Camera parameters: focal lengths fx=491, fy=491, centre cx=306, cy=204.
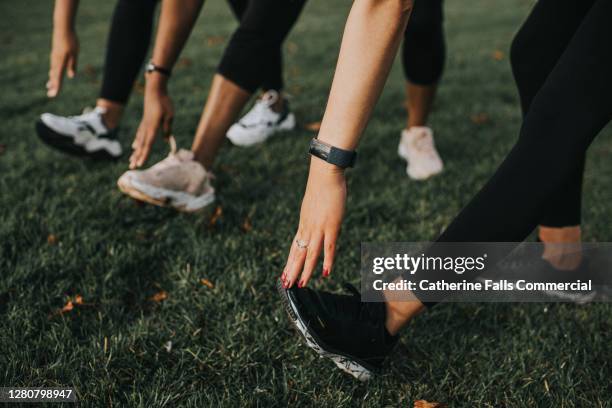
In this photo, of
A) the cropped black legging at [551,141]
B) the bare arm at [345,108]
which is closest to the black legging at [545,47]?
the cropped black legging at [551,141]

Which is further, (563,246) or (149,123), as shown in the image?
(149,123)

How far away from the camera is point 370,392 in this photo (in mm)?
1392

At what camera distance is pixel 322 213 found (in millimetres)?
1116

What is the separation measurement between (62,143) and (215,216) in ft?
3.29

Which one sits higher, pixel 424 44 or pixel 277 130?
pixel 424 44

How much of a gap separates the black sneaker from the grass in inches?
3.1

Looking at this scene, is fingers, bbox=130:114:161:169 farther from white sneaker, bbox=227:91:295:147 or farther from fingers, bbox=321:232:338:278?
fingers, bbox=321:232:338:278

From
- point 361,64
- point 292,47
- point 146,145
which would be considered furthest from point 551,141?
point 292,47

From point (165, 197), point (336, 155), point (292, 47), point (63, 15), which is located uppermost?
point (63, 15)

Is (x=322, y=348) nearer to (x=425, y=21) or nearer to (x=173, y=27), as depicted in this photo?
(x=173, y=27)

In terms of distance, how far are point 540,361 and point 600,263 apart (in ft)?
2.20

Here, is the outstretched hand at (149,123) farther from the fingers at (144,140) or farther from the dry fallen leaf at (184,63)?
the dry fallen leaf at (184,63)

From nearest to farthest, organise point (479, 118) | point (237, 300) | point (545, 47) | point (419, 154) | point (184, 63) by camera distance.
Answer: point (545, 47) → point (237, 300) → point (419, 154) → point (479, 118) → point (184, 63)

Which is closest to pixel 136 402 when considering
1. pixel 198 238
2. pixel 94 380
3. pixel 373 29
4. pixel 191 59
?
pixel 94 380
